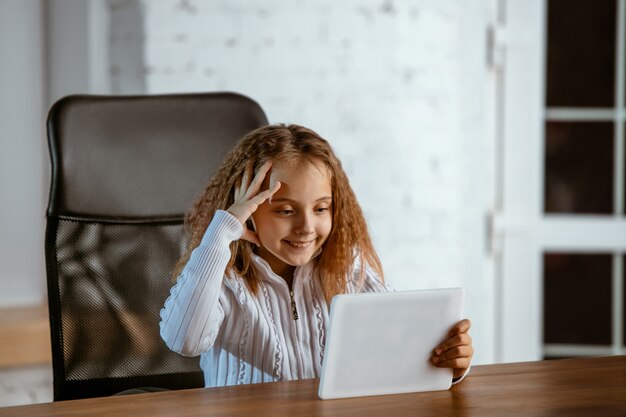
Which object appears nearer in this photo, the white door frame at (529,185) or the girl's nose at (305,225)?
the girl's nose at (305,225)

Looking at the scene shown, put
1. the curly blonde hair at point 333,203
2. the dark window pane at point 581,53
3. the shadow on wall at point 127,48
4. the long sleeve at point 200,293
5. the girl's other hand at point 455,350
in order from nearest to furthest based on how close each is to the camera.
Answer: the girl's other hand at point 455,350
the long sleeve at point 200,293
the curly blonde hair at point 333,203
the shadow on wall at point 127,48
the dark window pane at point 581,53

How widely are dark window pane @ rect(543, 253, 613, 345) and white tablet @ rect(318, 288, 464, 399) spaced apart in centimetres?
202

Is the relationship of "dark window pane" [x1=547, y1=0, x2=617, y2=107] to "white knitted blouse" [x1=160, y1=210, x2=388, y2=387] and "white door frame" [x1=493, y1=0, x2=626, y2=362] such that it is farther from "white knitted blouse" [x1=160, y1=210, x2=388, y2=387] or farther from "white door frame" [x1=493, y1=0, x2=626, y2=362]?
"white knitted blouse" [x1=160, y1=210, x2=388, y2=387]

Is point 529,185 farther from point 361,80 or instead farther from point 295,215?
point 295,215

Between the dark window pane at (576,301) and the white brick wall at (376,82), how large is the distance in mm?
286

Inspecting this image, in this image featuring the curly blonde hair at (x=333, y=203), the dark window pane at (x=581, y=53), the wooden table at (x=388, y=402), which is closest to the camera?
the wooden table at (x=388, y=402)

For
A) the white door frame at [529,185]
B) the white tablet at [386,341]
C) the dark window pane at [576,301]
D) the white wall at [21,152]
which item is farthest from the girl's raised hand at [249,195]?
the dark window pane at [576,301]

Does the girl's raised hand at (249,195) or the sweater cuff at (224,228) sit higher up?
the girl's raised hand at (249,195)

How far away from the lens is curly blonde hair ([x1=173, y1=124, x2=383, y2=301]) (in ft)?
4.87

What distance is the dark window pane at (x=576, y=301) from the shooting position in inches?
120

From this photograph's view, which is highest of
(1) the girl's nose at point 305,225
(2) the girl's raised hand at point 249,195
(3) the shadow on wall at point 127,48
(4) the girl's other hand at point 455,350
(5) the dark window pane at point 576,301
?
(3) the shadow on wall at point 127,48

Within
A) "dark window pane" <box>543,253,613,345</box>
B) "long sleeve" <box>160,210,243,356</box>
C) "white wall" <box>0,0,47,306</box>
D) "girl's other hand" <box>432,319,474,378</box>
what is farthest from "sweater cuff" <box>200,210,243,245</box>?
"dark window pane" <box>543,253,613,345</box>

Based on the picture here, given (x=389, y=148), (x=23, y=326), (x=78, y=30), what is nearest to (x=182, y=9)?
(x=78, y=30)

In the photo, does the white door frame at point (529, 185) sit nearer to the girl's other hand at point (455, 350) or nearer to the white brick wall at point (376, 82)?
the white brick wall at point (376, 82)
